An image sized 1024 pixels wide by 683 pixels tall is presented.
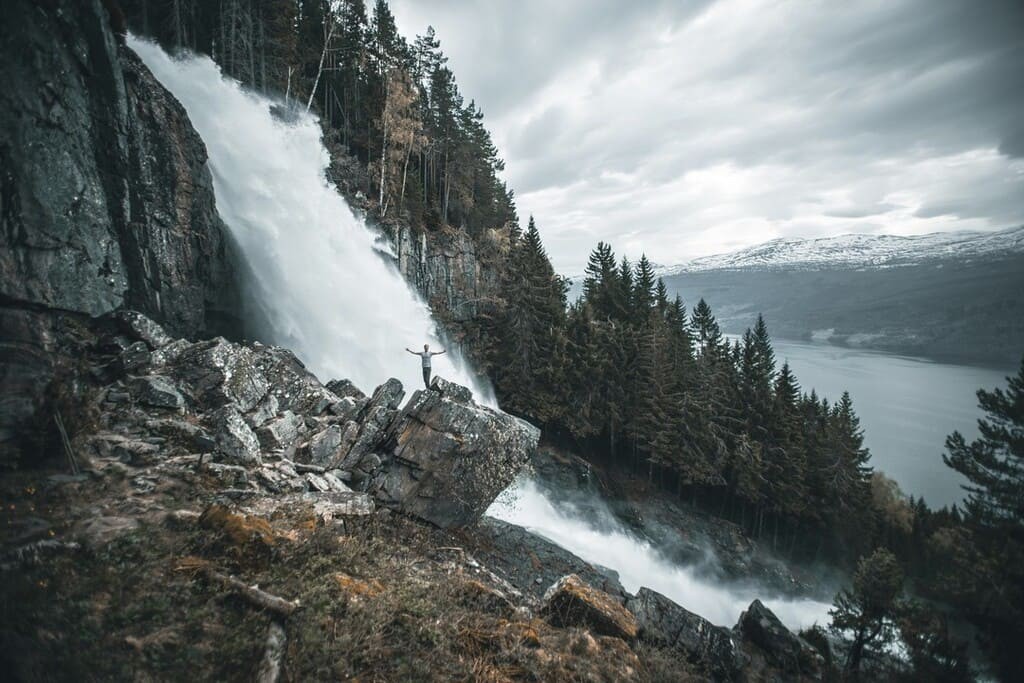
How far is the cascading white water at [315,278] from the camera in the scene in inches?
769

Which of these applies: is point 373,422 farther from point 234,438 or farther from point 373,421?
point 234,438

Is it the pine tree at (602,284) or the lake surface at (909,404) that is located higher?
the pine tree at (602,284)

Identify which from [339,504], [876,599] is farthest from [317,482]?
[876,599]

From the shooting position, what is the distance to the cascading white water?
19531 mm

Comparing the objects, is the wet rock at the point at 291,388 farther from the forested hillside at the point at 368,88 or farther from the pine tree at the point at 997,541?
the pine tree at the point at 997,541

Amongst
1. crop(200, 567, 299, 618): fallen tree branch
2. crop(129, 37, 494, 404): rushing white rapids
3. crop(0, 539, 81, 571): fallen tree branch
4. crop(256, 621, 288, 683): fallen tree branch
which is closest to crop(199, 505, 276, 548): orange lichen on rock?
crop(200, 567, 299, 618): fallen tree branch

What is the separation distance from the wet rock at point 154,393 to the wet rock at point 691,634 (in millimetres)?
12661

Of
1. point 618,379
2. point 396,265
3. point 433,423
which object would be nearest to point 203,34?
point 396,265

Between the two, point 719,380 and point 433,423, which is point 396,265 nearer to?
point 433,423

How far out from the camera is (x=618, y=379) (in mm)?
34812

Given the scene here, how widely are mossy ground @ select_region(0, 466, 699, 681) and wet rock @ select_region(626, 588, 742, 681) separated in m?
2.29

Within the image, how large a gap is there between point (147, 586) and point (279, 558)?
56.9 inches

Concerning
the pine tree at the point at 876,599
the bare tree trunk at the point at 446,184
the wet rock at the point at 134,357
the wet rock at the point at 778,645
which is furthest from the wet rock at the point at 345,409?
the bare tree trunk at the point at 446,184

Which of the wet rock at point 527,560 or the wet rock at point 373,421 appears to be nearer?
the wet rock at point 373,421
